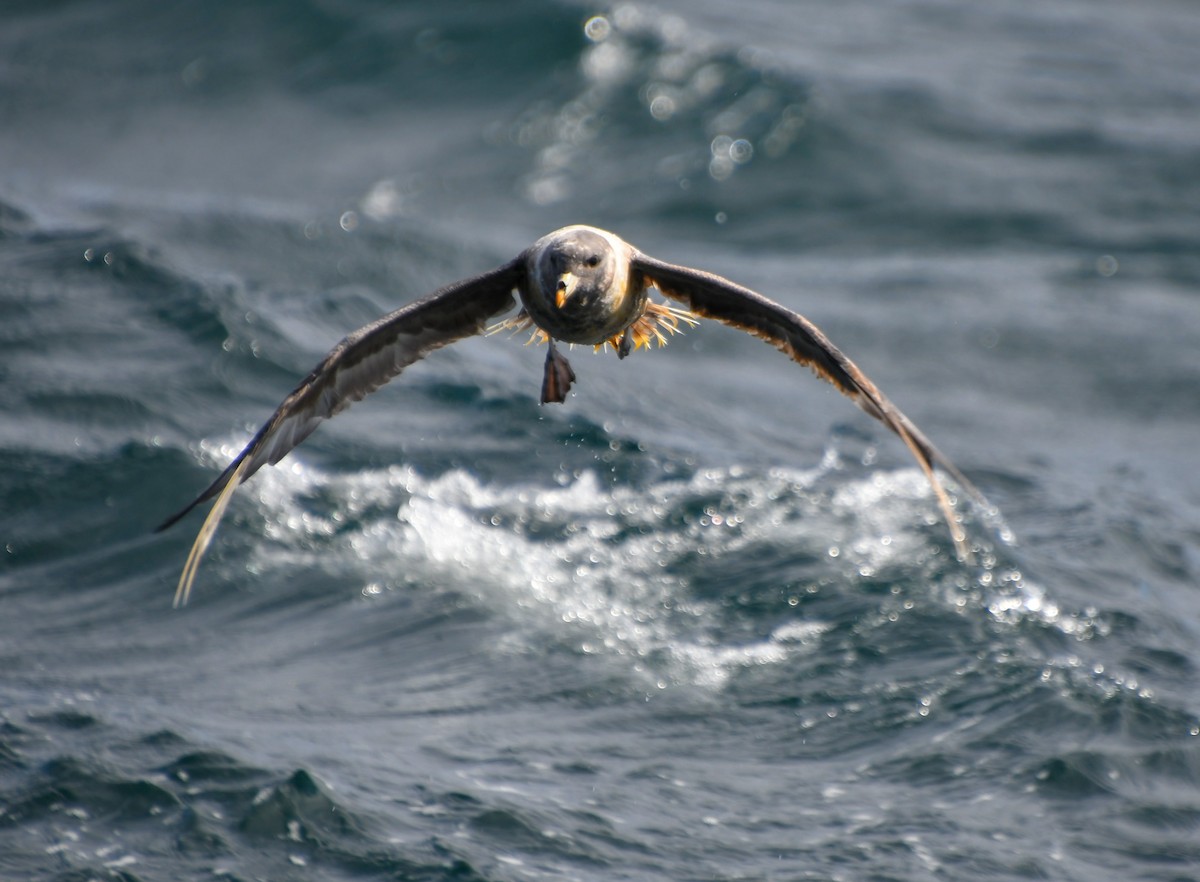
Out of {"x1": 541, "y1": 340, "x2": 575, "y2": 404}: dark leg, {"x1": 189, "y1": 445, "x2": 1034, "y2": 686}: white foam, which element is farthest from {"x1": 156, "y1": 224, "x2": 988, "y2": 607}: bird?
{"x1": 189, "y1": 445, "x2": 1034, "y2": 686}: white foam

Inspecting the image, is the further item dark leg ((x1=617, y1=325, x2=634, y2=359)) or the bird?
dark leg ((x1=617, y1=325, x2=634, y2=359))

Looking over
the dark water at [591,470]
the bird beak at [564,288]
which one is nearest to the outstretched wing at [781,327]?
the bird beak at [564,288]

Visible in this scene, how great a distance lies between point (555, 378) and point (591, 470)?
4.08 m

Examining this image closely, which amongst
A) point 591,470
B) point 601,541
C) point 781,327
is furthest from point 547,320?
point 591,470

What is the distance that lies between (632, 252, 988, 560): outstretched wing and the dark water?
2916 millimetres

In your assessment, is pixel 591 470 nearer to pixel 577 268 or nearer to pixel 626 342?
pixel 626 342

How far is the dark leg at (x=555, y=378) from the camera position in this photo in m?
8.20

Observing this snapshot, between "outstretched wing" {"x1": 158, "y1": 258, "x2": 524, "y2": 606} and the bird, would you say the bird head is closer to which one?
the bird

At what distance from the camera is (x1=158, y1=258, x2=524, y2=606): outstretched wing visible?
722 cm

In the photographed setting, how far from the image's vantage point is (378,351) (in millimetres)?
7562

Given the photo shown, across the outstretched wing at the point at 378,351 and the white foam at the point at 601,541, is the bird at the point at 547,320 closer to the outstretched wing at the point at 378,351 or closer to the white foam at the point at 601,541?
the outstretched wing at the point at 378,351

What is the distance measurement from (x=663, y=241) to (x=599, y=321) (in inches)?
433

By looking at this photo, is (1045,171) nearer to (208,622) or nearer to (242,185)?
(242,185)

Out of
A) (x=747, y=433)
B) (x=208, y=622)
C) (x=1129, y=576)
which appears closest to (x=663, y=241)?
(x=747, y=433)
